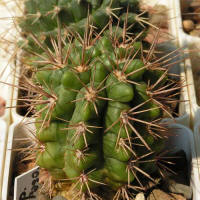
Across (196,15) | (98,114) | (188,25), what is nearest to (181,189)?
(98,114)

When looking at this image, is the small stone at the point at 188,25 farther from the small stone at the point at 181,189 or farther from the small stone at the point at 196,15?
the small stone at the point at 181,189

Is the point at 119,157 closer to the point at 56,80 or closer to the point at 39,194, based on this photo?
the point at 56,80

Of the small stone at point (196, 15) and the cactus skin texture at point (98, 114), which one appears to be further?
the small stone at point (196, 15)

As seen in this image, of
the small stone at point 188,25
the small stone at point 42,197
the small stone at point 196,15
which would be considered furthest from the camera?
the small stone at point 196,15

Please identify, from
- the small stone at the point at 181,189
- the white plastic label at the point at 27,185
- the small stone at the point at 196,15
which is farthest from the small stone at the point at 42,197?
the small stone at the point at 196,15

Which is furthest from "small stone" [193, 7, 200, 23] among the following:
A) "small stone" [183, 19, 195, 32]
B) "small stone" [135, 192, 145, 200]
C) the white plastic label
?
the white plastic label

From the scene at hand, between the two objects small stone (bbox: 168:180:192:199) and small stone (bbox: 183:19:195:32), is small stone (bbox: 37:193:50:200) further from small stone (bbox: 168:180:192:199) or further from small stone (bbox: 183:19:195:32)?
small stone (bbox: 183:19:195:32)

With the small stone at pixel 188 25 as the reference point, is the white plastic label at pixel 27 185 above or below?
below
